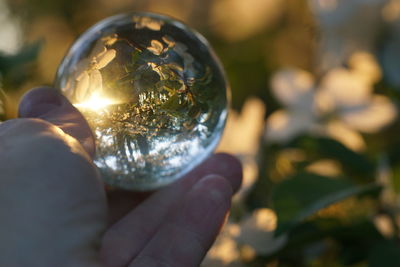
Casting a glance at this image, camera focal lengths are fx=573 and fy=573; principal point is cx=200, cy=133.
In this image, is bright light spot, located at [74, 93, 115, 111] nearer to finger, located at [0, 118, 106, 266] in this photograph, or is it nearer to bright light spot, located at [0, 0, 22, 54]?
finger, located at [0, 118, 106, 266]

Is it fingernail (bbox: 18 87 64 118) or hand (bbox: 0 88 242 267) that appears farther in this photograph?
fingernail (bbox: 18 87 64 118)

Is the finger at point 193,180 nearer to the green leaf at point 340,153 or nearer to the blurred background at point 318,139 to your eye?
the blurred background at point 318,139

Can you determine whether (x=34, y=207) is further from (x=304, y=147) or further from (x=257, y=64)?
(x=257, y=64)

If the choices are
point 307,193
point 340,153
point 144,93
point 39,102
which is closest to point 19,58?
point 39,102

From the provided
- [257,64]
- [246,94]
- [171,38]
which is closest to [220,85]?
[171,38]

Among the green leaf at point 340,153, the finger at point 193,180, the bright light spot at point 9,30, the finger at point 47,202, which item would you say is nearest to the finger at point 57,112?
the finger at point 47,202

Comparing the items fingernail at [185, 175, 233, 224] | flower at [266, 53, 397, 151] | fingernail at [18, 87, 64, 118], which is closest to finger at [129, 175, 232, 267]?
fingernail at [185, 175, 233, 224]

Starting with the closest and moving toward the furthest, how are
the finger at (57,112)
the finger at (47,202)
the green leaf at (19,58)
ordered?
the finger at (47,202)
the finger at (57,112)
the green leaf at (19,58)
